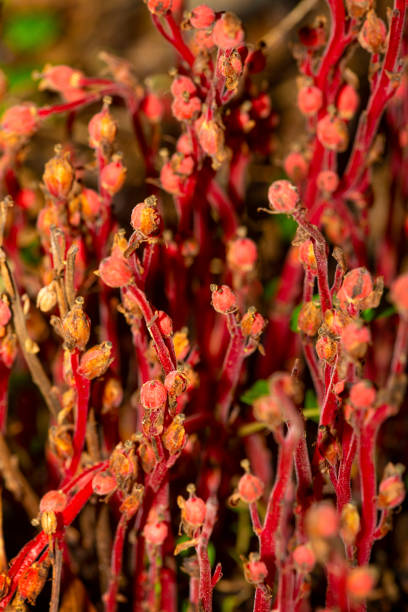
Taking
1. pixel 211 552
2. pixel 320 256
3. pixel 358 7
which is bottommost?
pixel 211 552

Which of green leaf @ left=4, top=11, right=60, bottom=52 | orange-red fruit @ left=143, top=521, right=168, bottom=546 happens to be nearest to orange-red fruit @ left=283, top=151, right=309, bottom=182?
orange-red fruit @ left=143, top=521, right=168, bottom=546

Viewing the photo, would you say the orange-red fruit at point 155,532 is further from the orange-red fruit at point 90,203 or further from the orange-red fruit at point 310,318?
the orange-red fruit at point 90,203

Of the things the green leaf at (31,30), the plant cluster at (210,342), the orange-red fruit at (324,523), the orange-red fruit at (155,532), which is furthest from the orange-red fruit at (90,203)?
the green leaf at (31,30)

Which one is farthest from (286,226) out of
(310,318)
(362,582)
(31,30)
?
(31,30)

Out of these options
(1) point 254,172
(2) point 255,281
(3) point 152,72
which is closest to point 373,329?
(2) point 255,281

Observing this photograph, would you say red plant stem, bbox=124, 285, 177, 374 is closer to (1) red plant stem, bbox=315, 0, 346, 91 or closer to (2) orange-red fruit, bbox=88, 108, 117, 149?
(2) orange-red fruit, bbox=88, 108, 117, 149

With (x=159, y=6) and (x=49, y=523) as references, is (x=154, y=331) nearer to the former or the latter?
Result: (x=49, y=523)
